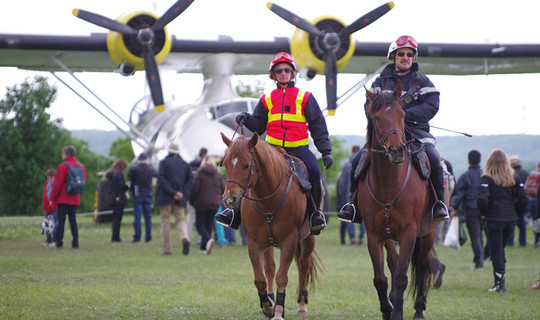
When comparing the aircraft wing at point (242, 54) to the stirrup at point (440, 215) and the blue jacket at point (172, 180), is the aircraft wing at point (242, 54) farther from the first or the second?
the stirrup at point (440, 215)

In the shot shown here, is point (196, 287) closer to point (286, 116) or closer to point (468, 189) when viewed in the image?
point (286, 116)

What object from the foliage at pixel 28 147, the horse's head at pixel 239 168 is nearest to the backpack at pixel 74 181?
the horse's head at pixel 239 168

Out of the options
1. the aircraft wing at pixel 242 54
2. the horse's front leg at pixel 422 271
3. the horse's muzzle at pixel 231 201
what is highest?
the aircraft wing at pixel 242 54

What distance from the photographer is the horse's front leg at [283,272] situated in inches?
247

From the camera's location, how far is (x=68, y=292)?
8.04 meters

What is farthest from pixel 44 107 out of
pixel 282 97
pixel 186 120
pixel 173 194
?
pixel 282 97

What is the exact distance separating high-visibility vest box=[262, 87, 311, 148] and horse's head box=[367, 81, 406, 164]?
113 cm

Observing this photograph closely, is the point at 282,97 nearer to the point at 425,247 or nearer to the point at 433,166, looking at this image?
the point at 433,166

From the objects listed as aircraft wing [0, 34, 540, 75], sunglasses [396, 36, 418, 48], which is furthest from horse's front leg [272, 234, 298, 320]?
aircraft wing [0, 34, 540, 75]

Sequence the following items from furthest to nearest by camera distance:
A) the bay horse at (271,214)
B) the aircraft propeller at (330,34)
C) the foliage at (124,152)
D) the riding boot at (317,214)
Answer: the foliage at (124,152)
the aircraft propeller at (330,34)
the riding boot at (317,214)
the bay horse at (271,214)

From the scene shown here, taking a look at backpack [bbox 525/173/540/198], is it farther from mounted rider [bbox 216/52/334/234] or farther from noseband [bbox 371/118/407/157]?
noseband [bbox 371/118/407/157]

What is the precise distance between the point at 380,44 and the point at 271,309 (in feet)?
49.8

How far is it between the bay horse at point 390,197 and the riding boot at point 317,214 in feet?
1.75

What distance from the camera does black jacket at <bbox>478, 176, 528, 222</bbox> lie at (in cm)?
935
